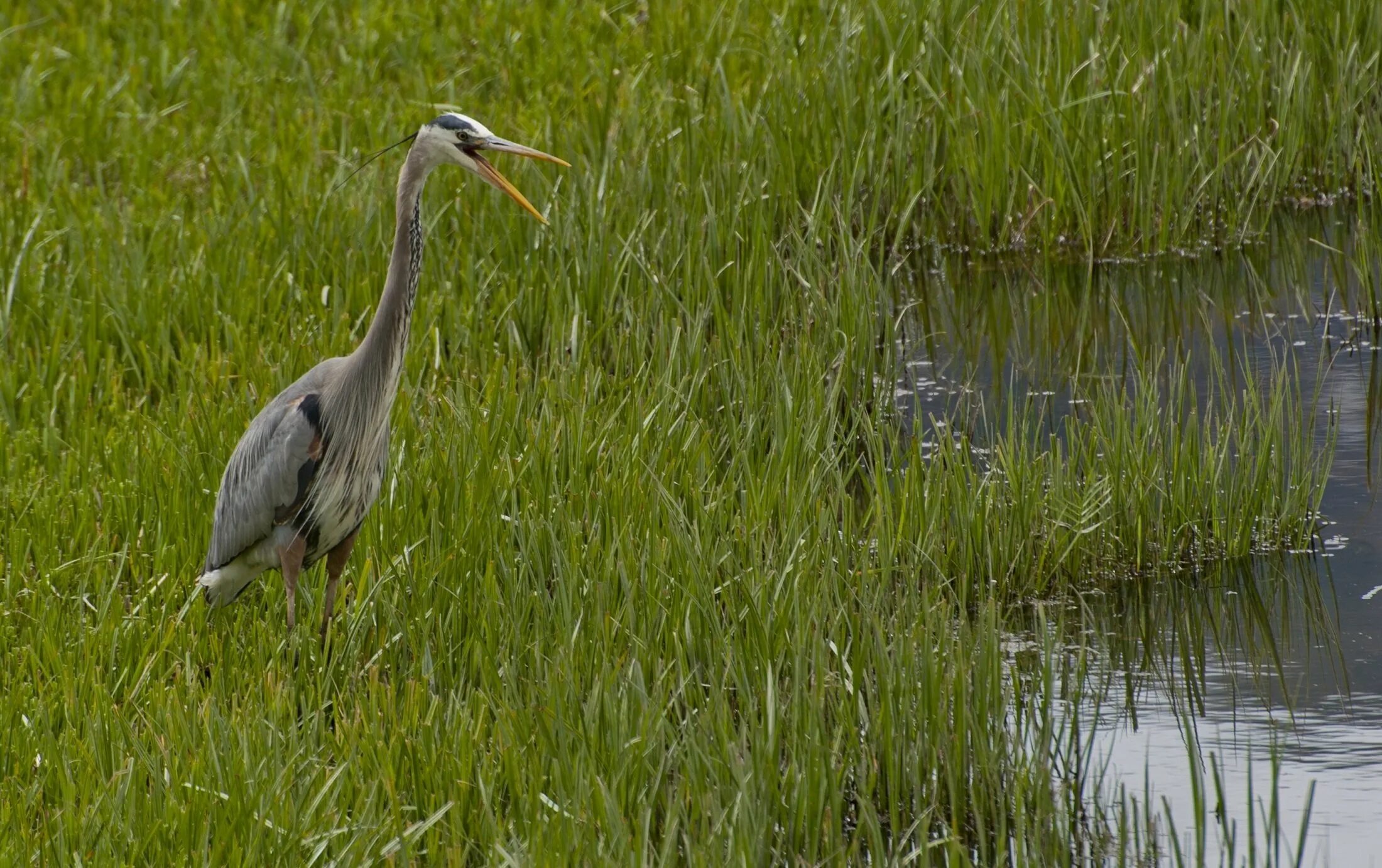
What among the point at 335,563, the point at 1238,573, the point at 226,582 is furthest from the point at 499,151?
the point at 1238,573

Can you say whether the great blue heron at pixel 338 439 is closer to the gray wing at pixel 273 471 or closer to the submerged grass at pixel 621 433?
the gray wing at pixel 273 471

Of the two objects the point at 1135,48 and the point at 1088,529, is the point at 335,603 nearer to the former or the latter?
the point at 1088,529

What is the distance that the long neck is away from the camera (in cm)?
426

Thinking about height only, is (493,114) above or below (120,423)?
above

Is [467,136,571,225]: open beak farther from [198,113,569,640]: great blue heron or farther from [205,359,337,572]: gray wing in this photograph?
[205,359,337,572]: gray wing

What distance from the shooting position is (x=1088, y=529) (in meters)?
4.64

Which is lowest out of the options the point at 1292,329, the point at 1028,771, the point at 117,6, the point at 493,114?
the point at 1028,771

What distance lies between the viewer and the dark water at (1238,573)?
3.74 m

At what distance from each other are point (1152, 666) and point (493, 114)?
14.4ft

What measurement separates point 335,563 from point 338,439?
348mm

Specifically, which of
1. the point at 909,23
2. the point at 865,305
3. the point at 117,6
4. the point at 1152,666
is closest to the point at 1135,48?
the point at 909,23

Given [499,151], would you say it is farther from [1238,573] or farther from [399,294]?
→ [1238,573]

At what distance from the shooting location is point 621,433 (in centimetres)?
504

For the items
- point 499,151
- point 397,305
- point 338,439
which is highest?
point 499,151
